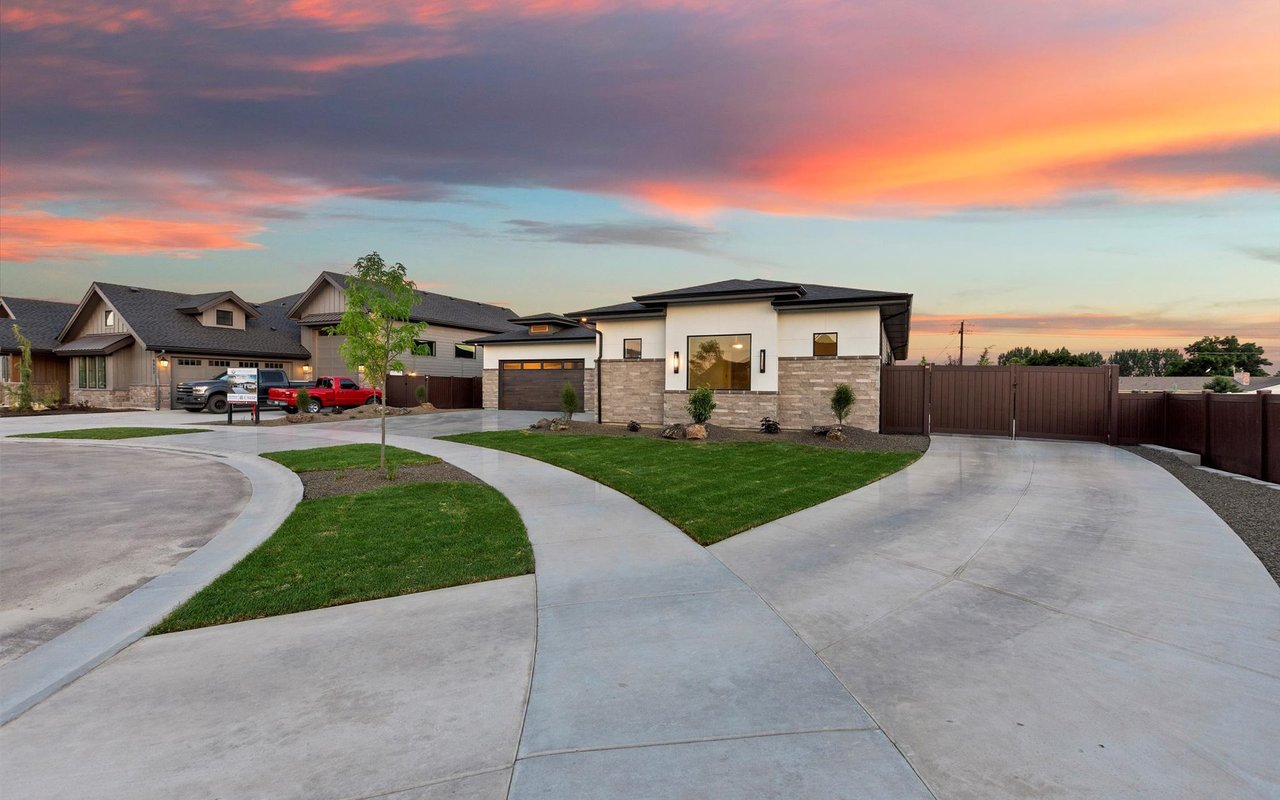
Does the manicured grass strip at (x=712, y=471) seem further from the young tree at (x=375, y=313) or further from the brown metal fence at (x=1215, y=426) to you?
the brown metal fence at (x=1215, y=426)

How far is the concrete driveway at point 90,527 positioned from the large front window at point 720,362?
1366 cm

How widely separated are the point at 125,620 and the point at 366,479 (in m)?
6.13

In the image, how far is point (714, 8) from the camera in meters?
12.0

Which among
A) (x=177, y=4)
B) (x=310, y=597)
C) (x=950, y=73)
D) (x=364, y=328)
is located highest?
(x=177, y=4)

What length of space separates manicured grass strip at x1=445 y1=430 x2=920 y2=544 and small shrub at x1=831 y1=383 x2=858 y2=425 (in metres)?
2.80

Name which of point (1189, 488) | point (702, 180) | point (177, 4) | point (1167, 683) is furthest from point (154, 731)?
point (702, 180)

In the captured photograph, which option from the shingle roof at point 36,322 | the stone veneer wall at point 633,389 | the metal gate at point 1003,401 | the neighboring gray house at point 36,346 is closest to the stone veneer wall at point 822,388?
the metal gate at point 1003,401

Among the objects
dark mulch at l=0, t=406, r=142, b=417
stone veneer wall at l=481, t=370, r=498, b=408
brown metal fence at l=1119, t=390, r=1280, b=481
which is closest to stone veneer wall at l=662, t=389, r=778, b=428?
brown metal fence at l=1119, t=390, r=1280, b=481

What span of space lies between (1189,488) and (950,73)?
1029 cm

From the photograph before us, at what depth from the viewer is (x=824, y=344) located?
1844 cm

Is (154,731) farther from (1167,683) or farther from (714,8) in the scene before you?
(714,8)

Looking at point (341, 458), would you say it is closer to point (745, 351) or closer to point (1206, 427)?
point (745, 351)

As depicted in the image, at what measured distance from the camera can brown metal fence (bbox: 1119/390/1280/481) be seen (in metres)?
9.98

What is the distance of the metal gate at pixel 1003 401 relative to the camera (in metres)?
16.4
